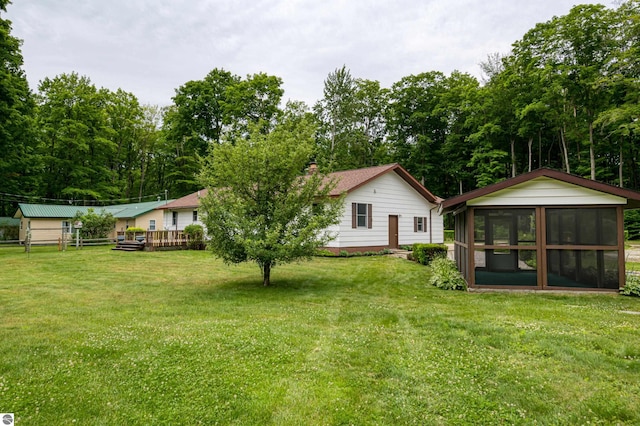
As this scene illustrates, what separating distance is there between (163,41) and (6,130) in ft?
30.9

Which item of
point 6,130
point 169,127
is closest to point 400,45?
point 6,130

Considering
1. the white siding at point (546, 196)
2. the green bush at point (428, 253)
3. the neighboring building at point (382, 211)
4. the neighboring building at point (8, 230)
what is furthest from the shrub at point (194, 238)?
the neighboring building at point (8, 230)

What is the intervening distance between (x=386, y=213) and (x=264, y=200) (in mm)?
10738

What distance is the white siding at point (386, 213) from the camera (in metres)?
16.1

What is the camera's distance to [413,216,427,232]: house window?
1978cm

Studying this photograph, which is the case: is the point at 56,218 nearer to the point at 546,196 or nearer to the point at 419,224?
the point at 419,224

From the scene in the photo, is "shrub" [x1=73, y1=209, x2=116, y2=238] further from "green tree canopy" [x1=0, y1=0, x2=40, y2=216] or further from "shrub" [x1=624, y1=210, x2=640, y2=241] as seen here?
"shrub" [x1=624, y1=210, x2=640, y2=241]

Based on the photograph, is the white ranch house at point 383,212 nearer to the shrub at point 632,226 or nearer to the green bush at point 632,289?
the green bush at point 632,289

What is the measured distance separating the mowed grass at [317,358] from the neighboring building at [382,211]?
8471mm

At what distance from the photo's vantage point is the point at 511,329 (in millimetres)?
5113

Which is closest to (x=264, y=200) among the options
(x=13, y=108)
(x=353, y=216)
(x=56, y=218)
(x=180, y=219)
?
(x=353, y=216)

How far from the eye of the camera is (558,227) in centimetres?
830

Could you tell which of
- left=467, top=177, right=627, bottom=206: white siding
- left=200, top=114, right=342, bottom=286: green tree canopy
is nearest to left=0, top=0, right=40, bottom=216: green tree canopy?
left=200, top=114, right=342, bottom=286: green tree canopy

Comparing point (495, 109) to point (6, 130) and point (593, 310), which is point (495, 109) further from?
point (6, 130)
